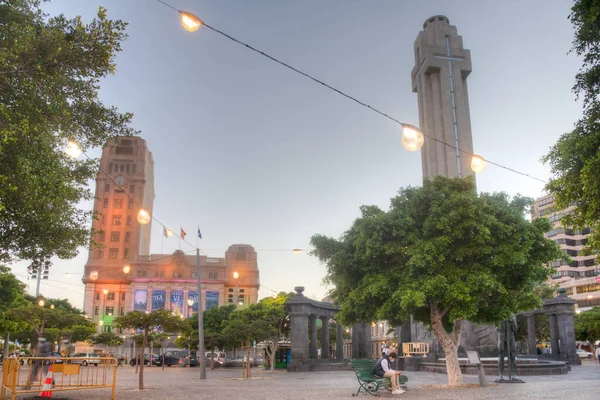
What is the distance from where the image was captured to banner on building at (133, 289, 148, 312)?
106 m

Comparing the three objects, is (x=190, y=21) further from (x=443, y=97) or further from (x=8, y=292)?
(x=443, y=97)

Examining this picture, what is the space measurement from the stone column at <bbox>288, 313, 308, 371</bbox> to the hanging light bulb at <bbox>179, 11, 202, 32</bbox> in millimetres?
30618

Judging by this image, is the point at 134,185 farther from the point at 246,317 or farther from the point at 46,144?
the point at 46,144

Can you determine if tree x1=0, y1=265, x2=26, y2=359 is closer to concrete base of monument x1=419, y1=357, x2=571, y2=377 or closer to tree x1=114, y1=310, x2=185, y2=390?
tree x1=114, y1=310, x2=185, y2=390

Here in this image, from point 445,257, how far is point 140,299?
97.1 meters

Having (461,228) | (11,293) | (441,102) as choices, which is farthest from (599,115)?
(441,102)

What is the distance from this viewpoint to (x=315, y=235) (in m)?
21.4

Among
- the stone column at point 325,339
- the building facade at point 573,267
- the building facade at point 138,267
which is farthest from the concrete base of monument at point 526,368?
the building facade at point 573,267

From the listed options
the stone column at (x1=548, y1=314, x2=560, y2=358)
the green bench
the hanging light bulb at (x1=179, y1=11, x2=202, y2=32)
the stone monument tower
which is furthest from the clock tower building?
the hanging light bulb at (x1=179, y1=11, x2=202, y2=32)

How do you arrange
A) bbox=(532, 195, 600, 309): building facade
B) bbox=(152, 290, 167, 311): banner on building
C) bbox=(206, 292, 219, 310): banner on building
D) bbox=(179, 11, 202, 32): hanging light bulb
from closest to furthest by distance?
1. bbox=(179, 11, 202, 32): hanging light bulb
2. bbox=(532, 195, 600, 309): building facade
3. bbox=(152, 290, 167, 311): banner on building
4. bbox=(206, 292, 219, 310): banner on building

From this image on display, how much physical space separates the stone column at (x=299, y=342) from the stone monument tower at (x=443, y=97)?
2774 centimetres

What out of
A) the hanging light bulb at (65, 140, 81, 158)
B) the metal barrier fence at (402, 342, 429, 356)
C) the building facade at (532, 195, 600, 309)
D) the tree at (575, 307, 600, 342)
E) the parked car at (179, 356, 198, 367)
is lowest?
the parked car at (179, 356, 198, 367)

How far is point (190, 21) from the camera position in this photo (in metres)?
10.7

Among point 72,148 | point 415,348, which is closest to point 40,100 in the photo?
point 72,148
